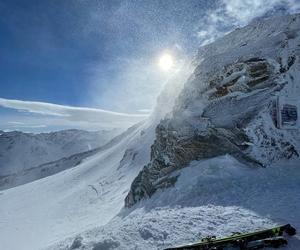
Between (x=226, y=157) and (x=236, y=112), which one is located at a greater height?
(x=236, y=112)

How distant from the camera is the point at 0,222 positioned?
47.8 metres

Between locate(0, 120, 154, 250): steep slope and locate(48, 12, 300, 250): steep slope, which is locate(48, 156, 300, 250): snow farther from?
locate(0, 120, 154, 250): steep slope

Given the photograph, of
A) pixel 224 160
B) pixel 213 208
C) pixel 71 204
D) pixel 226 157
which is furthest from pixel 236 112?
pixel 71 204

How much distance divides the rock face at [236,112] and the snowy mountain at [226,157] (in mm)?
63

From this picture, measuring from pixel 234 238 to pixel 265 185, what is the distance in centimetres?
601

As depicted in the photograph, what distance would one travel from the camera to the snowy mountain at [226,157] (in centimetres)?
1372

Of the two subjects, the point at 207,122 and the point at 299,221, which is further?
the point at 207,122

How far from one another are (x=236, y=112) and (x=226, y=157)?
3478 millimetres

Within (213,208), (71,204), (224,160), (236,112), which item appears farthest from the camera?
(71,204)

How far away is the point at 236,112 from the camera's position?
21.5 meters

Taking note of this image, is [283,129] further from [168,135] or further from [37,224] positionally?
[37,224]

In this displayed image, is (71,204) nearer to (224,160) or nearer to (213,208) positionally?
(224,160)

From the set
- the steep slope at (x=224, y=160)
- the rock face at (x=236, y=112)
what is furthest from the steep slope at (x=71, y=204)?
the steep slope at (x=224, y=160)

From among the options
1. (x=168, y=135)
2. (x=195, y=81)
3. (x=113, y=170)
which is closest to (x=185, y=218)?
(x=168, y=135)
